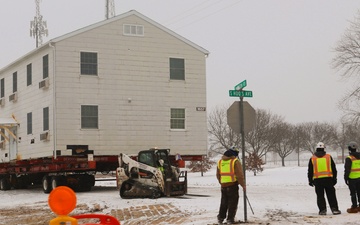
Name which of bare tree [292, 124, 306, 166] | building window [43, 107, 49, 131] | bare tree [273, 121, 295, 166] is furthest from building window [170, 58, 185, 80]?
bare tree [292, 124, 306, 166]

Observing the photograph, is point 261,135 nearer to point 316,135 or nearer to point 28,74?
point 316,135

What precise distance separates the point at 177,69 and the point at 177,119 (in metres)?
2.47

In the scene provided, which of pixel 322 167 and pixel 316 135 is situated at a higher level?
pixel 316 135

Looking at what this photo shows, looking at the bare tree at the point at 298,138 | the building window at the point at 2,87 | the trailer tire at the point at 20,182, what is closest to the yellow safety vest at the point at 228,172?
the trailer tire at the point at 20,182

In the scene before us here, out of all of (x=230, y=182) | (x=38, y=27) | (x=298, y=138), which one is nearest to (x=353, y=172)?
(x=230, y=182)

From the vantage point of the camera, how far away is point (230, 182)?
12.2 metres

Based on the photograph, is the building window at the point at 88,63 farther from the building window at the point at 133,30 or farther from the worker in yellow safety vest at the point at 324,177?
the worker in yellow safety vest at the point at 324,177

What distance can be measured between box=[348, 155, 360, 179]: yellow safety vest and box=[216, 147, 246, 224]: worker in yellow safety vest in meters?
3.08

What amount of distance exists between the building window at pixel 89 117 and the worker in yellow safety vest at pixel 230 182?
564 inches

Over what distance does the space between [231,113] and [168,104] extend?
1442cm

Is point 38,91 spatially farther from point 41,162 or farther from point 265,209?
point 265,209

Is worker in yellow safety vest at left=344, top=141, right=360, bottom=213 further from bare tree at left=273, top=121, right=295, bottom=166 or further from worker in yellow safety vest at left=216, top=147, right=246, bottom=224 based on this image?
bare tree at left=273, top=121, right=295, bottom=166

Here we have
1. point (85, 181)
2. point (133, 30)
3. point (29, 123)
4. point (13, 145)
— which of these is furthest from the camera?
point (13, 145)

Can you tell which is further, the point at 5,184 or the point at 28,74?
the point at 5,184
